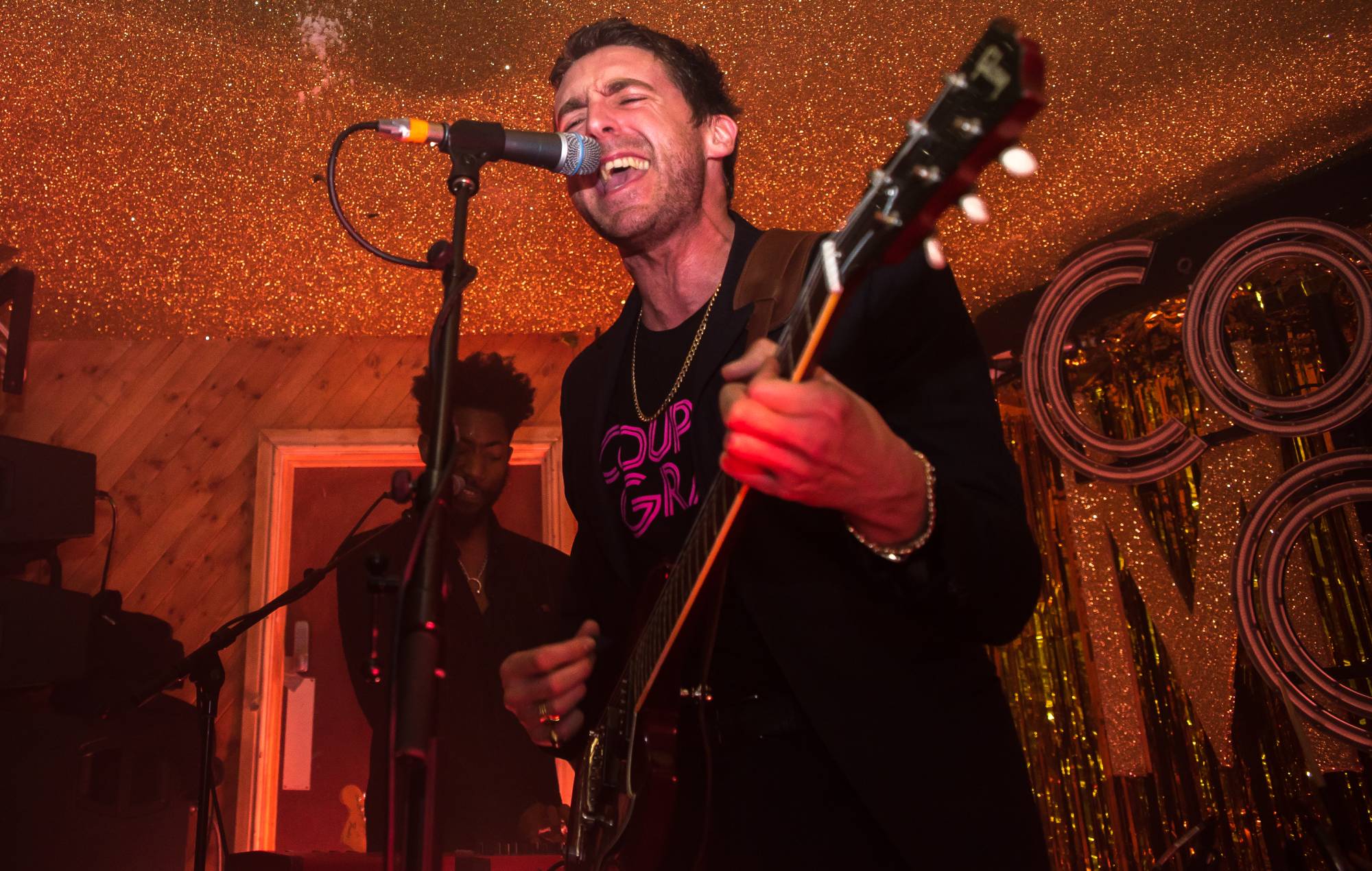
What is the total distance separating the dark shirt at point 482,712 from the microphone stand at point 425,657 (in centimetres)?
313

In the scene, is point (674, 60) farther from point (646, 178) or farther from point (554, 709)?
point (554, 709)

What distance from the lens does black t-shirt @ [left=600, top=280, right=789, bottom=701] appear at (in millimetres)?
1408

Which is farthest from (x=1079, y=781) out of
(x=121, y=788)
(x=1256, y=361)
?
(x=121, y=788)

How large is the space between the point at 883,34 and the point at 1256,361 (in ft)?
6.13

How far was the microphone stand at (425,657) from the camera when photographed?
106 cm

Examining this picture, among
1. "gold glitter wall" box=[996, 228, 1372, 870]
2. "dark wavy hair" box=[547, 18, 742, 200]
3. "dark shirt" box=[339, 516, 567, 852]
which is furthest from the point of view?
"dark shirt" box=[339, 516, 567, 852]

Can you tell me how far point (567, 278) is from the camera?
4.65 meters

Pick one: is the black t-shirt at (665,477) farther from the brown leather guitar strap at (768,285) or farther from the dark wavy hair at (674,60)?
the dark wavy hair at (674,60)

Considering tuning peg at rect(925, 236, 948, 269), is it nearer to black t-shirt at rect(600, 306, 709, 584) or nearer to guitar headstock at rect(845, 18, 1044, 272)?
guitar headstock at rect(845, 18, 1044, 272)

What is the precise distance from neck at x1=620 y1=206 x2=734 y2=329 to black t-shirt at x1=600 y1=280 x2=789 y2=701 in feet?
0.12

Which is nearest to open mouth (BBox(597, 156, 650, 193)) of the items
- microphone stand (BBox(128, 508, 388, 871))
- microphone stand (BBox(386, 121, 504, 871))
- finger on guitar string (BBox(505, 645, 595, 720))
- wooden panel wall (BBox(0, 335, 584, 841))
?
microphone stand (BBox(386, 121, 504, 871))

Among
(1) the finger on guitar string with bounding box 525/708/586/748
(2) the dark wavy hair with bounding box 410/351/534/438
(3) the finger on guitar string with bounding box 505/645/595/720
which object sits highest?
(2) the dark wavy hair with bounding box 410/351/534/438

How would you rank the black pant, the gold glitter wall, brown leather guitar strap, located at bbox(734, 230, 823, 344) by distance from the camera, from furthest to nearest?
the gold glitter wall, brown leather guitar strap, located at bbox(734, 230, 823, 344), the black pant

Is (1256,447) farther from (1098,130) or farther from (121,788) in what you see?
(121,788)
